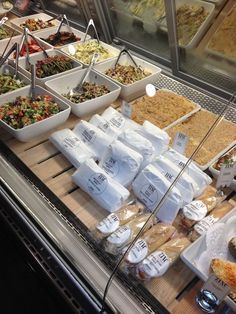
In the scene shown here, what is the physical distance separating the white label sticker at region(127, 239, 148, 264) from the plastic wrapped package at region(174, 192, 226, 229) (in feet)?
0.61

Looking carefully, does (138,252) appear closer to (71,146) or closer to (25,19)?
(71,146)

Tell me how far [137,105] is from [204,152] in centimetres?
49

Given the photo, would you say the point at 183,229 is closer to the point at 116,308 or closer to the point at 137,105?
the point at 116,308

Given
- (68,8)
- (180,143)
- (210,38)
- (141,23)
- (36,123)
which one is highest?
(210,38)

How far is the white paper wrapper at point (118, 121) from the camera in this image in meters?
1.64

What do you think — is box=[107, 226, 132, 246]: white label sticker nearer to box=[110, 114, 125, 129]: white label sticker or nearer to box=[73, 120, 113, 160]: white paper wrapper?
box=[73, 120, 113, 160]: white paper wrapper

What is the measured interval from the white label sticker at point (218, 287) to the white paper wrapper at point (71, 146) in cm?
73

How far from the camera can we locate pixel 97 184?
133cm

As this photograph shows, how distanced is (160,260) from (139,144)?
0.52 meters

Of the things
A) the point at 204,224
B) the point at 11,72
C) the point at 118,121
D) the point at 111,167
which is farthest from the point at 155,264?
the point at 11,72

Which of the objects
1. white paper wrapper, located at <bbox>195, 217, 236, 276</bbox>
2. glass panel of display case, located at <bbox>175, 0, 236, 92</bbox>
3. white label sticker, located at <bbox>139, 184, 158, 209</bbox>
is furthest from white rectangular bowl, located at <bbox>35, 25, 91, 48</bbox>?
white paper wrapper, located at <bbox>195, 217, 236, 276</bbox>

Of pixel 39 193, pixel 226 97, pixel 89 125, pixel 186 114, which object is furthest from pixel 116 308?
pixel 226 97

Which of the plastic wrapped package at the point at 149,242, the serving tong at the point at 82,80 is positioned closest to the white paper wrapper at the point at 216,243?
the plastic wrapped package at the point at 149,242

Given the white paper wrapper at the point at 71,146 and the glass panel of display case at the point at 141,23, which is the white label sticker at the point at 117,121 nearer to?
the white paper wrapper at the point at 71,146
